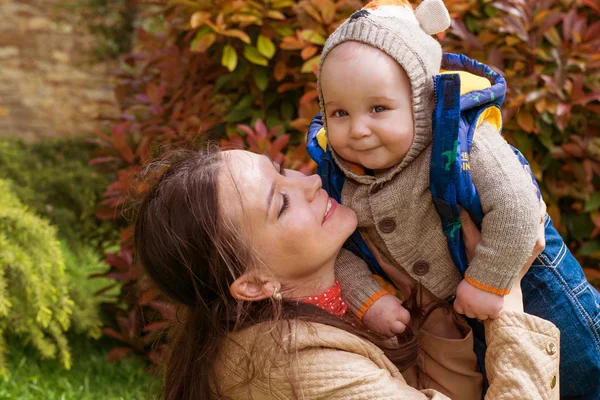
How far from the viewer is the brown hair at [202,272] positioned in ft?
6.07

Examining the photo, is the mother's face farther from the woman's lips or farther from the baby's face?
the baby's face

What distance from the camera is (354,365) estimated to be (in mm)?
1746

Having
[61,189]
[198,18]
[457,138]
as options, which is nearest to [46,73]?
[61,189]

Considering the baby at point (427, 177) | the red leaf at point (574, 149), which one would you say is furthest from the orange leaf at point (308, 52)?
the red leaf at point (574, 149)

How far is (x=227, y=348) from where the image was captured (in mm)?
1904

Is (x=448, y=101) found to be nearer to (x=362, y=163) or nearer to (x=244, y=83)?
(x=362, y=163)

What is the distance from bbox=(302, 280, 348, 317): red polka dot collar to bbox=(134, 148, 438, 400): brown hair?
0.05 m

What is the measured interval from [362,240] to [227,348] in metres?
0.50

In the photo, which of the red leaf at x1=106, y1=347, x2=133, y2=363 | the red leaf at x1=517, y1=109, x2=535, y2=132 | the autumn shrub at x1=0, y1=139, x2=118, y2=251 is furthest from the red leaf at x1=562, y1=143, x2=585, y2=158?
the autumn shrub at x1=0, y1=139, x2=118, y2=251

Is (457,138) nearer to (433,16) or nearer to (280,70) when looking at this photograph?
(433,16)

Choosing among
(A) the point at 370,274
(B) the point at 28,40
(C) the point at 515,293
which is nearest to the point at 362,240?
(A) the point at 370,274

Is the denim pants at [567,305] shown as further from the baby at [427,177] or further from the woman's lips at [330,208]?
the woman's lips at [330,208]

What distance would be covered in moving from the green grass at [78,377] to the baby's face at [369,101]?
1831mm

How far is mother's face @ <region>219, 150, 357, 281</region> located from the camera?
1.85 m
